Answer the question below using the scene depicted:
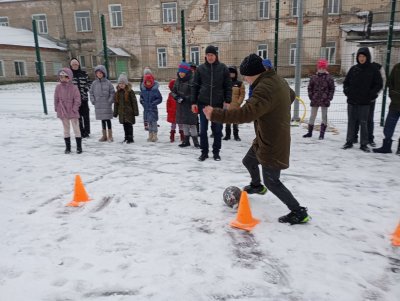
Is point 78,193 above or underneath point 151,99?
underneath

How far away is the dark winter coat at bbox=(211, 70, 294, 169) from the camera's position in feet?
11.0

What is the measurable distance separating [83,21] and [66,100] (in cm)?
3255

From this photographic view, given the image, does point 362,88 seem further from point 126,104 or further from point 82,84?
point 82,84

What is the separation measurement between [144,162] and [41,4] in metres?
36.8

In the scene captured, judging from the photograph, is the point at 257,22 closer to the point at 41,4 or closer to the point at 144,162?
the point at 144,162

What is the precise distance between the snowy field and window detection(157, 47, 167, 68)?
20.0 metres

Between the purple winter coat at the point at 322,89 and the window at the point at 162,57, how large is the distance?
18.5 meters

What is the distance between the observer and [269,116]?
3.54 meters

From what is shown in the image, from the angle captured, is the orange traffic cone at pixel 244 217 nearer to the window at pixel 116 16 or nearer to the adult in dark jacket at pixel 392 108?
the adult in dark jacket at pixel 392 108

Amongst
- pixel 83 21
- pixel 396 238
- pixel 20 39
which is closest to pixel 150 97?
pixel 396 238

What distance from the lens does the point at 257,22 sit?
83.0ft

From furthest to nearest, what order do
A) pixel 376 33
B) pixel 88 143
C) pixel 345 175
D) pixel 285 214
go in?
pixel 376 33
pixel 88 143
pixel 345 175
pixel 285 214

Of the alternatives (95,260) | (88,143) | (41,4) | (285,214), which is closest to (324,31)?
(88,143)

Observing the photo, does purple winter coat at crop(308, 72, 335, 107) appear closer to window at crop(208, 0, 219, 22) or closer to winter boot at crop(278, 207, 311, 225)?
winter boot at crop(278, 207, 311, 225)
